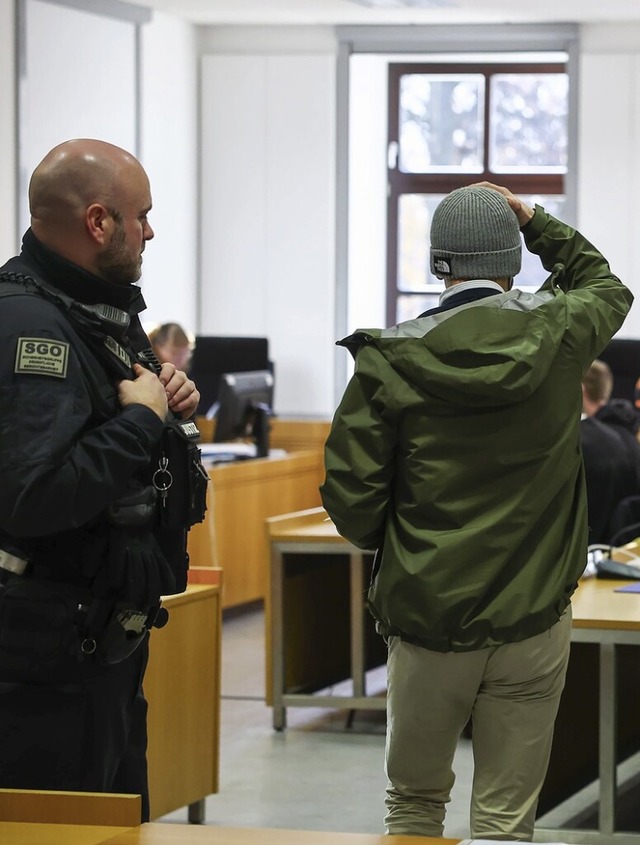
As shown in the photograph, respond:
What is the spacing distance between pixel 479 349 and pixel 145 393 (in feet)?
1.91

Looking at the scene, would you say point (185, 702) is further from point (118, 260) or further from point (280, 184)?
point (280, 184)

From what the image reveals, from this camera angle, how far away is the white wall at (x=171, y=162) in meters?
9.20

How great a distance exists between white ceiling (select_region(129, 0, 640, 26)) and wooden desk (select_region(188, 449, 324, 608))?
299cm

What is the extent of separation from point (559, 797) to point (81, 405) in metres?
2.37

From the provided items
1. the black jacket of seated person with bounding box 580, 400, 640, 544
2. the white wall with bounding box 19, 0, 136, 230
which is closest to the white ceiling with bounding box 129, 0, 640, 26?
the white wall with bounding box 19, 0, 136, 230

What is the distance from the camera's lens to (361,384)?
2.52 meters

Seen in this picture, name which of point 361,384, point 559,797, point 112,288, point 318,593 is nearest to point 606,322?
point 361,384

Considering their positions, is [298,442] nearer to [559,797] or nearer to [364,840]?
[559,797]

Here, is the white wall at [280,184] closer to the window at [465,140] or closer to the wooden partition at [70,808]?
the window at [465,140]

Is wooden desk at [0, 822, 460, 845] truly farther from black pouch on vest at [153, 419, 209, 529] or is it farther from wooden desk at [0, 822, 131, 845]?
black pouch on vest at [153, 419, 209, 529]

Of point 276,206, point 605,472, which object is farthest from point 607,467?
point 276,206

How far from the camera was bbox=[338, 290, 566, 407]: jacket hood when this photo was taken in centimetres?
245

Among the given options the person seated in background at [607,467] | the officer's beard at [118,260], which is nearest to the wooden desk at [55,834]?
the officer's beard at [118,260]

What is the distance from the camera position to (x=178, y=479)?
2355mm
